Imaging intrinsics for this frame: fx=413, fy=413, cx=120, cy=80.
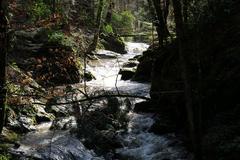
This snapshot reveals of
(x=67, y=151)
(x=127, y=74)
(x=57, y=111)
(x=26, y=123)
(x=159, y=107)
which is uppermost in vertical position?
(x=127, y=74)

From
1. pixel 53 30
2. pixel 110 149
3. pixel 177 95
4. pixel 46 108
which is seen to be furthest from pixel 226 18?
pixel 53 30

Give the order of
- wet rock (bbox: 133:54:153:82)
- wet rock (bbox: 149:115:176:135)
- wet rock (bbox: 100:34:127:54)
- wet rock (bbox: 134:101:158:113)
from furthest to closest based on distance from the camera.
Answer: wet rock (bbox: 100:34:127:54)
wet rock (bbox: 133:54:153:82)
wet rock (bbox: 134:101:158:113)
wet rock (bbox: 149:115:176:135)

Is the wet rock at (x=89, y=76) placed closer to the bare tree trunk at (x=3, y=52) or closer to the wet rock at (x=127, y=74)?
the wet rock at (x=127, y=74)

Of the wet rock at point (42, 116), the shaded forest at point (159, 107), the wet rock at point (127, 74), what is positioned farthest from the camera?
the wet rock at point (127, 74)

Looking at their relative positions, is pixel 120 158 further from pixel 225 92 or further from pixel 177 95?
pixel 225 92

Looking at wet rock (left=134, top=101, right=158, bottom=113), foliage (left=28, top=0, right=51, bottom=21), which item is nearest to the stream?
wet rock (left=134, top=101, right=158, bottom=113)

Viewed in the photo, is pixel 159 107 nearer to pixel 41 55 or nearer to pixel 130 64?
pixel 41 55

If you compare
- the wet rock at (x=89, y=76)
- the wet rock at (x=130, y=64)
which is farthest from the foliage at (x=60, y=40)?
the wet rock at (x=130, y=64)

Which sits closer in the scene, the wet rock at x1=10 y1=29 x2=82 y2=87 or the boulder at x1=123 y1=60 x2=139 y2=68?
the wet rock at x1=10 y1=29 x2=82 y2=87

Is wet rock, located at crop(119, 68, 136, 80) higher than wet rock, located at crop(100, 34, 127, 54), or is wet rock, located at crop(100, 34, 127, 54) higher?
wet rock, located at crop(100, 34, 127, 54)

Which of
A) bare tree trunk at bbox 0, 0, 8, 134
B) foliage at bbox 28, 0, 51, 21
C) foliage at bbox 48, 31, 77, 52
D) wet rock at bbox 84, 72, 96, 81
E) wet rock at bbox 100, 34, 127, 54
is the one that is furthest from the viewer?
wet rock at bbox 100, 34, 127, 54

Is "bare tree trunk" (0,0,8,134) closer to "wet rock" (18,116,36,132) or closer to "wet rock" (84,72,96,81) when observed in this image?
"wet rock" (18,116,36,132)

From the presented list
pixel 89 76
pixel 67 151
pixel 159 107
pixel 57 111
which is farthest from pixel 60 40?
pixel 67 151

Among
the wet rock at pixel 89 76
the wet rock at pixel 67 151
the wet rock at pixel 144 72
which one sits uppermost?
the wet rock at pixel 144 72
